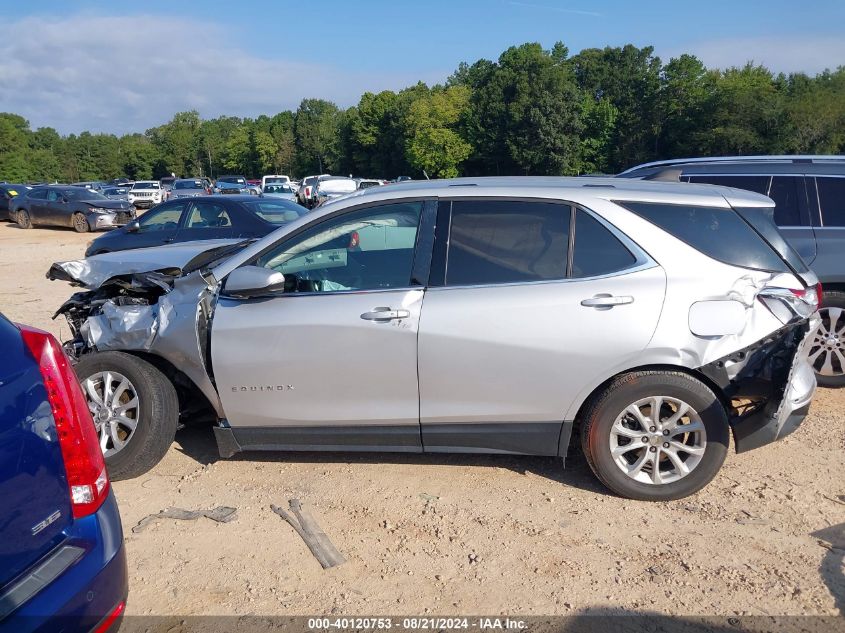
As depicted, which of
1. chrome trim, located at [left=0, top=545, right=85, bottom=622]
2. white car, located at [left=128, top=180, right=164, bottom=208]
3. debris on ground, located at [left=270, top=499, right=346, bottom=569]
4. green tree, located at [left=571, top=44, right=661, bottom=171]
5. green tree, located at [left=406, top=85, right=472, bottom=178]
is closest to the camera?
chrome trim, located at [left=0, top=545, right=85, bottom=622]

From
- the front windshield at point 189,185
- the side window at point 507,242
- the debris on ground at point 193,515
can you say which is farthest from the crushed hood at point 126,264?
the front windshield at point 189,185

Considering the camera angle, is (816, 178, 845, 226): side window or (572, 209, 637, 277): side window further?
(816, 178, 845, 226): side window

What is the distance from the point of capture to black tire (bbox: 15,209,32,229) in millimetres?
25812

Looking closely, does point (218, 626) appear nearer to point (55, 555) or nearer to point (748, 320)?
point (55, 555)

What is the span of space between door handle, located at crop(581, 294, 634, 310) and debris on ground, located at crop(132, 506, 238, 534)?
7.67 feet

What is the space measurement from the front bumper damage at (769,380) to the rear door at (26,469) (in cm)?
318

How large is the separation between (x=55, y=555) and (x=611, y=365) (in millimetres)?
2774

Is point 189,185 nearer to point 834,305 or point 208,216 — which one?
point 208,216

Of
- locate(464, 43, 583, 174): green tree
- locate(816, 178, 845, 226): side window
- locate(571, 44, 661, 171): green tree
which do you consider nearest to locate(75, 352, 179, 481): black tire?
locate(816, 178, 845, 226): side window

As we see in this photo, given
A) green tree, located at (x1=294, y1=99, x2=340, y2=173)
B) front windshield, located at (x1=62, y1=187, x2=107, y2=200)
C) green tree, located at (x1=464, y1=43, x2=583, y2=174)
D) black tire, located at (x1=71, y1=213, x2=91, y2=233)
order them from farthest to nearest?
1. green tree, located at (x1=294, y1=99, x2=340, y2=173)
2. green tree, located at (x1=464, y1=43, x2=583, y2=174)
3. front windshield, located at (x1=62, y1=187, x2=107, y2=200)
4. black tire, located at (x1=71, y1=213, x2=91, y2=233)

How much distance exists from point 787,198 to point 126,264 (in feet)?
18.7

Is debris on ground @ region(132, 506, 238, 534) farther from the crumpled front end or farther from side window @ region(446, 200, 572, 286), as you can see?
side window @ region(446, 200, 572, 286)

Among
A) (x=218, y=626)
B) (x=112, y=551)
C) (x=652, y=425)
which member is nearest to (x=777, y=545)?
(x=652, y=425)

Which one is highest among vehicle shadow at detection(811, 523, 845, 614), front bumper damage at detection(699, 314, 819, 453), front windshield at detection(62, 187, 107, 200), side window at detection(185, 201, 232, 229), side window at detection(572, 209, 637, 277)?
front windshield at detection(62, 187, 107, 200)
